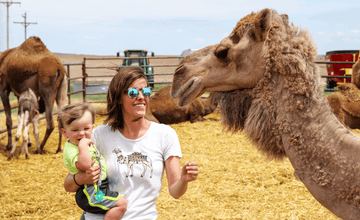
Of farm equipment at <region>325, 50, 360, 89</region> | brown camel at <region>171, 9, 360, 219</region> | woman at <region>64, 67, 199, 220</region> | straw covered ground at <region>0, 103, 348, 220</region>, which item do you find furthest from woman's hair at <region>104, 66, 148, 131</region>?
farm equipment at <region>325, 50, 360, 89</region>

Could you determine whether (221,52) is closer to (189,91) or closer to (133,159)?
(189,91)

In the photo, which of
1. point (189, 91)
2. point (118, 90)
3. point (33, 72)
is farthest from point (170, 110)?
point (118, 90)

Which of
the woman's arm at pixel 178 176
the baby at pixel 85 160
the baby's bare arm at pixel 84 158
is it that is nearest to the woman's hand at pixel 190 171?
the woman's arm at pixel 178 176

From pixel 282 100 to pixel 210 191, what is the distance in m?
2.90

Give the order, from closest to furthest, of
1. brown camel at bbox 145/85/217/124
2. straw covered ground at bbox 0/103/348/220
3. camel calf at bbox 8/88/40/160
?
straw covered ground at bbox 0/103/348/220 → camel calf at bbox 8/88/40/160 → brown camel at bbox 145/85/217/124

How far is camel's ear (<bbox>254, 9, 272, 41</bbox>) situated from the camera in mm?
1941

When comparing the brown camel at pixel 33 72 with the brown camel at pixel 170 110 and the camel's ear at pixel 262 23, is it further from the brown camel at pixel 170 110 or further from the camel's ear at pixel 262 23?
the camel's ear at pixel 262 23

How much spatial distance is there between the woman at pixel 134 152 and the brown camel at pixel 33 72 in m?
4.93

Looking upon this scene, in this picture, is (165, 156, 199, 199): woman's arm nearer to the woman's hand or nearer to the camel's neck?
the woman's hand

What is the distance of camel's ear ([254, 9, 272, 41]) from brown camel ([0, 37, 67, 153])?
17.5 feet

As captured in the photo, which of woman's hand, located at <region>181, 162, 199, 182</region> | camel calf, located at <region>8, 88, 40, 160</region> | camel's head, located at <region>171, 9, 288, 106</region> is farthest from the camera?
camel calf, located at <region>8, 88, 40, 160</region>

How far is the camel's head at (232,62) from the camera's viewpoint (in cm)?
197

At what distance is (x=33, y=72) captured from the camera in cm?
631

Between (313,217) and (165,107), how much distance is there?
17.6ft
